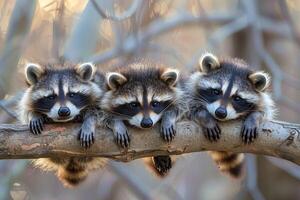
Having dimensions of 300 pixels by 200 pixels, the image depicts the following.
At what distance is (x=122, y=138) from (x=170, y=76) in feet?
3.00

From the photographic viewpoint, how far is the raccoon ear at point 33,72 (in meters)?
5.09

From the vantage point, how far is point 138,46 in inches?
279

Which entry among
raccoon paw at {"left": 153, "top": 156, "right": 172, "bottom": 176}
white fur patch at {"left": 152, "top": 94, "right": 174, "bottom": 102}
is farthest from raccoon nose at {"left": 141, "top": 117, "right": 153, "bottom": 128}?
raccoon paw at {"left": 153, "top": 156, "right": 172, "bottom": 176}

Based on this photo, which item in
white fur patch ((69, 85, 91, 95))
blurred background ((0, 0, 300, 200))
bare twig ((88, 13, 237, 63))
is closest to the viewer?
white fur patch ((69, 85, 91, 95))

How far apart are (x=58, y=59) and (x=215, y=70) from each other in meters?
1.42

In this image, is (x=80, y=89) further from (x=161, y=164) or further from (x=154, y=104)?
(x=161, y=164)

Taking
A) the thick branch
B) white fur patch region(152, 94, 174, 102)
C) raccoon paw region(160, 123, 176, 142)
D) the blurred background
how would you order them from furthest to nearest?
the blurred background < white fur patch region(152, 94, 174, 102) < raccoon paw region(160, 123, 176, 142) < the thick branch

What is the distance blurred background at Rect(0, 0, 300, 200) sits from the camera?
595 cm

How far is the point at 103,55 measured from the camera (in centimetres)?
714

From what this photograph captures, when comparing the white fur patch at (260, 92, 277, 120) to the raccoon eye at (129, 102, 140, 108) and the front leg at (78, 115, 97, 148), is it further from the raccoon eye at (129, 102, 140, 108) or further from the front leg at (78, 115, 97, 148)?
the front leg at (78, 115, 97, 148)

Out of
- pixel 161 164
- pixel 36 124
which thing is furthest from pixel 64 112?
pixel 161 164

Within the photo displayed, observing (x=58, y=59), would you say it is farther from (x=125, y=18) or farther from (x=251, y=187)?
(x=251, y=187)

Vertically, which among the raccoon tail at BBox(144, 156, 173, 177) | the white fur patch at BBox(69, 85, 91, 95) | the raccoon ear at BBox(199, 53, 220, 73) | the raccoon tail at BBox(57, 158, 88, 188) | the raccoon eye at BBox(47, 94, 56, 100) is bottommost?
the raccoon tail at BBox(57, 158, 88, 188)

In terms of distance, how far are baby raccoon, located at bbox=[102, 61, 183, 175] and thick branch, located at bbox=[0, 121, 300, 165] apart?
0.14 meters
